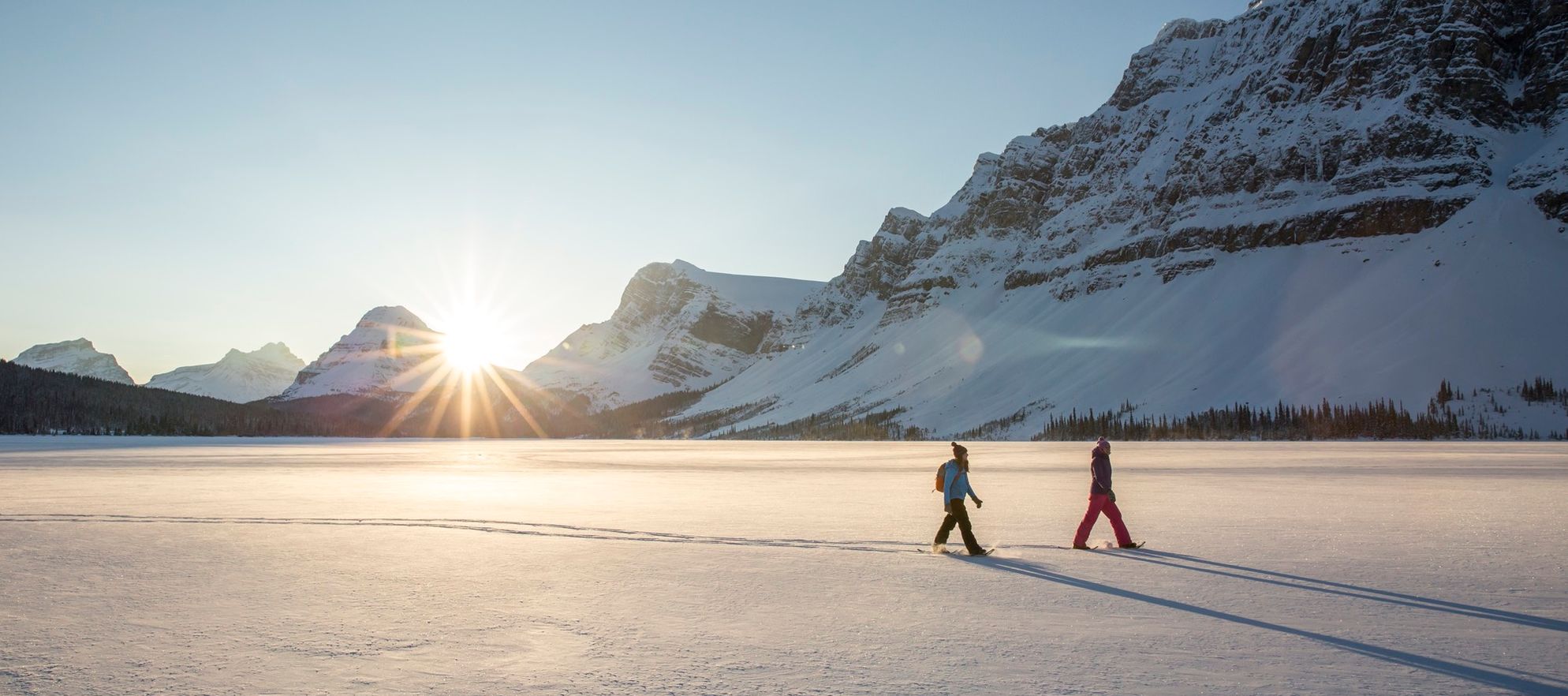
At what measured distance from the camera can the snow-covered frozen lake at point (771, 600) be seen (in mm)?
8680

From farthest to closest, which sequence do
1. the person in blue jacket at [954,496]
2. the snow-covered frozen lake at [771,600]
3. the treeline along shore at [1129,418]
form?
the treeline along shore at [1129,418] → the person in blue jacket at [954,496] → the snow-covered frozen lake at [771,600]

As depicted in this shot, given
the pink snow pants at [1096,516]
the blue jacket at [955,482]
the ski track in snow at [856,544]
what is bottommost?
the ski track in snow at [856,544]

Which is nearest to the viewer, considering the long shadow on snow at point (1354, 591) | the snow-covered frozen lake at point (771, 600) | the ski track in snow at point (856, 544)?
the snow-covered frozen lake at point (771, 600)

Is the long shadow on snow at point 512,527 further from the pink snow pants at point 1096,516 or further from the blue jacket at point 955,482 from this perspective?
the pink snow pants at point 1096,516

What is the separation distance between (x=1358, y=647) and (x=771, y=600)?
6.86 metres

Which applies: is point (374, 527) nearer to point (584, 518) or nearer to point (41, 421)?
point (584, 518)

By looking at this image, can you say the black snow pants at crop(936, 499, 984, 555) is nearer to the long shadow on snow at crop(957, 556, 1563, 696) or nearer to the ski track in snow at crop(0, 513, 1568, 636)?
the ski track in snow at crop(0, 513, 1568, 636)

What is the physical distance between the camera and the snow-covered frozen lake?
868 cm

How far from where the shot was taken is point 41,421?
166m

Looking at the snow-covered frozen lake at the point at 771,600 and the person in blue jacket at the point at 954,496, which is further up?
the person in blue jacket at the point at 954,496

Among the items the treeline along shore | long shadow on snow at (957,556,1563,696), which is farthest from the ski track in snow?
the treeline along shore

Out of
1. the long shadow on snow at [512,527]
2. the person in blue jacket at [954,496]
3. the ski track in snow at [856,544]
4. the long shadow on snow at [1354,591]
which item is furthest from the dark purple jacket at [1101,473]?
the long shadow on snow at [512,527]

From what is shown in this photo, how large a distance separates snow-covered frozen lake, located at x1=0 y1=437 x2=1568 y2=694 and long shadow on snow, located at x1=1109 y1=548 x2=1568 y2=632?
7 cm

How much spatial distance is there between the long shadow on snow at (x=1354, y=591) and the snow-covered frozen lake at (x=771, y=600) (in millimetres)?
68
